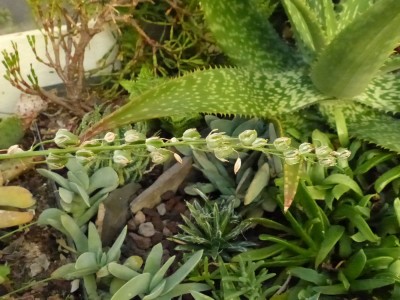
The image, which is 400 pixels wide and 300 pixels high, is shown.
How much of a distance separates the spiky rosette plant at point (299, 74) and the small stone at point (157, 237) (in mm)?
228

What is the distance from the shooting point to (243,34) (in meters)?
1.14

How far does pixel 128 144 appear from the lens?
0.61m

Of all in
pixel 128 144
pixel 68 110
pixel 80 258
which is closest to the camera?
pixel 128 144

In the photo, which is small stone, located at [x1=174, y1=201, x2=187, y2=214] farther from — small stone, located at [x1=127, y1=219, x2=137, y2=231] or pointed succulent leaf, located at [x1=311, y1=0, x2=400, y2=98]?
pointed succulent leaf, located at [x1=311, y1=0, x2=400, y2=98]

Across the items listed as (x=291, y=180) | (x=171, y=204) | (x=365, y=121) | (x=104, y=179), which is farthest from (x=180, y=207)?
(x=365, y=121)

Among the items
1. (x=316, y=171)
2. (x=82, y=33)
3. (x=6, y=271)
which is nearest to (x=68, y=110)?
(x=82, y=33)

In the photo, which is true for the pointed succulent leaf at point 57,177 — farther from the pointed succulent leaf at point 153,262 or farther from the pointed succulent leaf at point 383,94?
the pointed succulent leaf at point 383,94

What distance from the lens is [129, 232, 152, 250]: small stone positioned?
102cm

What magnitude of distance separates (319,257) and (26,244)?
500 mm

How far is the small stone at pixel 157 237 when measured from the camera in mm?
1031

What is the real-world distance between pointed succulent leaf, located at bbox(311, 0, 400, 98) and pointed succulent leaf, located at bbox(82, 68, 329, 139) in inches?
1.8

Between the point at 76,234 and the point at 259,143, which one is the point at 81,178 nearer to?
the point at 76,234

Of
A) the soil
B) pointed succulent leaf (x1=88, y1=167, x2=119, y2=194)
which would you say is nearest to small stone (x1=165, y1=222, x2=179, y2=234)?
the soil

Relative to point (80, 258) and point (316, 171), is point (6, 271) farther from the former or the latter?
point (316, 171)
